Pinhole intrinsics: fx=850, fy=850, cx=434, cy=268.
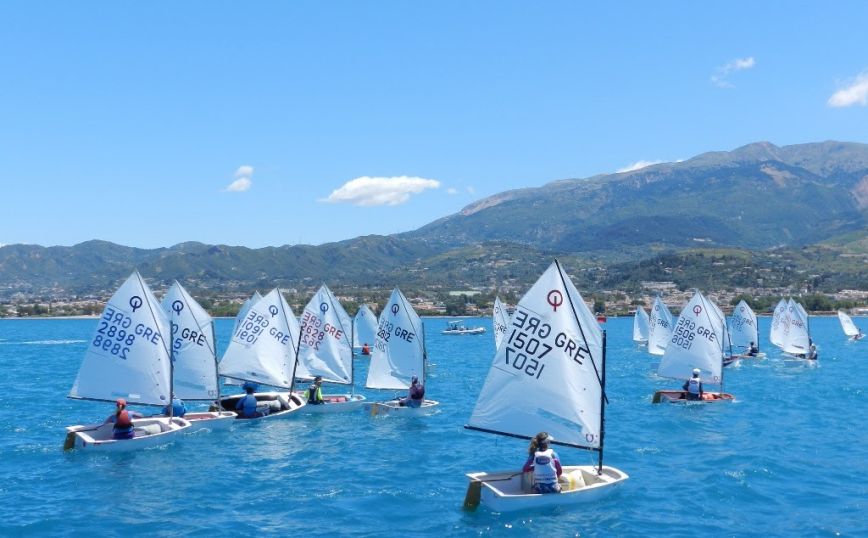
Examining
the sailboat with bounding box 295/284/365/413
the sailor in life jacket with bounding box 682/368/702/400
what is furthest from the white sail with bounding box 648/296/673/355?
the sailboat with bounding box 295/284/365/413

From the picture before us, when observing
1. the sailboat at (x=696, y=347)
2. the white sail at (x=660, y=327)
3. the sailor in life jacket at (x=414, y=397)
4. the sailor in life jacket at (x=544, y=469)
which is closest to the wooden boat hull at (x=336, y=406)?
the sailor in life jacket at (x=414, y=397)

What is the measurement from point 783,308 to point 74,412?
60.7 m

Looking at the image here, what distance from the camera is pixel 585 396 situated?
979 inches

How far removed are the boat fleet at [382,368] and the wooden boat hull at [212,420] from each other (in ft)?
0.20

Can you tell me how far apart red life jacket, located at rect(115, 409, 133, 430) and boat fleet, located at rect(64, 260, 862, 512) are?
0.53 metres

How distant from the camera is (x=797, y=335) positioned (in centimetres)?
7750

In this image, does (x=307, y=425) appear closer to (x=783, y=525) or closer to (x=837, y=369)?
(x=783, y=525)

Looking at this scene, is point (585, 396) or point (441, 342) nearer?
point (585, 396)

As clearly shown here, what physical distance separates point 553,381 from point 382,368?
66.1 ft

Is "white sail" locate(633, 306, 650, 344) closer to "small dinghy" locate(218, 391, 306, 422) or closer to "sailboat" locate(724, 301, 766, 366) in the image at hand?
"sailboat" locate(724, 301, 766, 366)

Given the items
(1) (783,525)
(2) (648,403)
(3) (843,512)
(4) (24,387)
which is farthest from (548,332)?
(4) (24,387)

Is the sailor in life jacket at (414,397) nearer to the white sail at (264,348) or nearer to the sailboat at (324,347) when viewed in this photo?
the sailboat at (324,347)

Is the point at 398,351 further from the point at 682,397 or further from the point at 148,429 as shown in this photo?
the point at 682,397

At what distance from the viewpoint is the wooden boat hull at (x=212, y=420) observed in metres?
36.2
